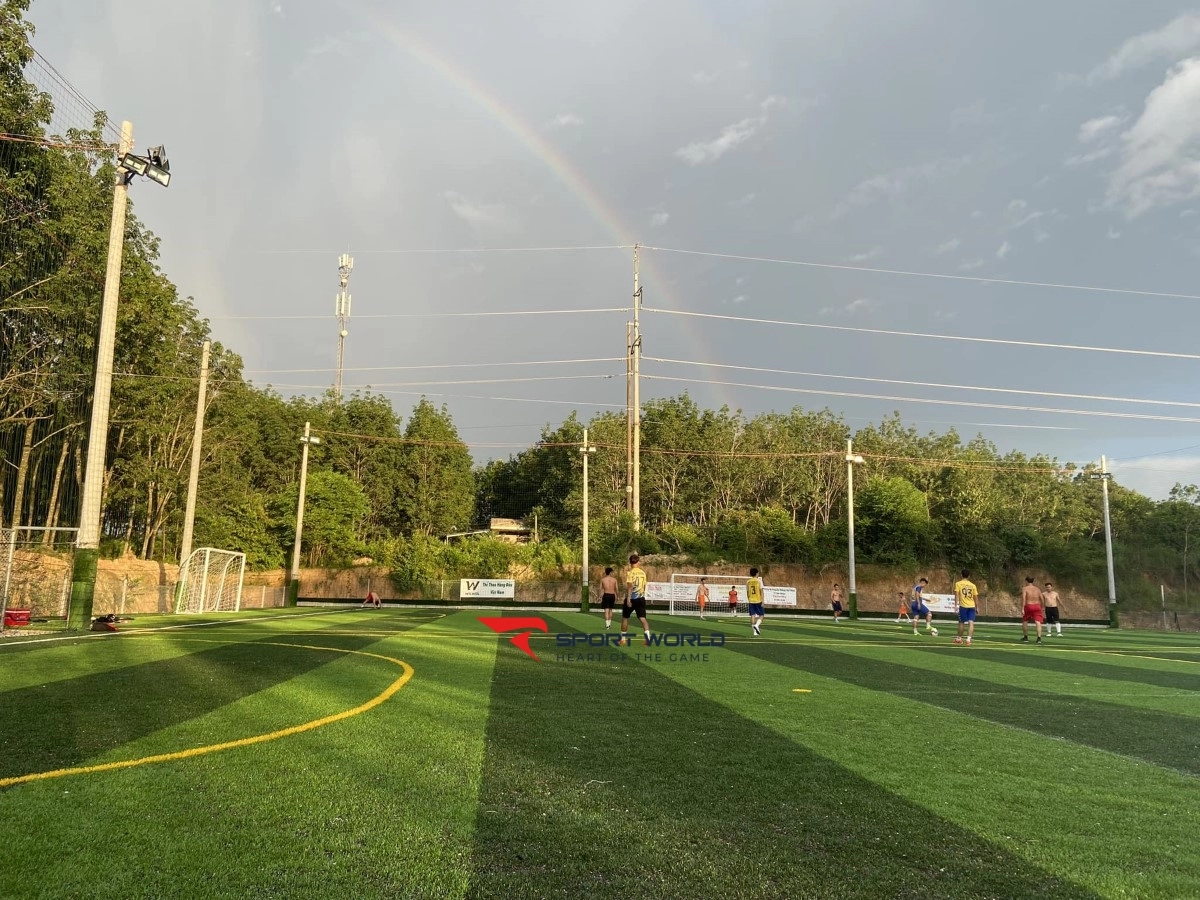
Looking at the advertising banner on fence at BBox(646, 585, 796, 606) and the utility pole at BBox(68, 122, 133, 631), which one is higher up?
the utility pole at BBox(68, 122, 133, 631)

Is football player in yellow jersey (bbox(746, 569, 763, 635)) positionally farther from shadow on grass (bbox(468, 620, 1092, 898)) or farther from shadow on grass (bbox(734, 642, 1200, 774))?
shadow on grass (bbox(468, 620, 1092, 898))

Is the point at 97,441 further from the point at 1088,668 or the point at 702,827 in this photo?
the point at 1088,668

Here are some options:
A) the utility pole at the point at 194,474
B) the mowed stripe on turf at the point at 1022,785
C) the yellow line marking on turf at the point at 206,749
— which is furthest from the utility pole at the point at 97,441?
the mowed stripe on turf at the point at 1022,785

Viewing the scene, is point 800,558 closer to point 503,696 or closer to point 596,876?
point 503,696

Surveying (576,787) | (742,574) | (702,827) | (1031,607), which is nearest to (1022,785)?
(702,827)

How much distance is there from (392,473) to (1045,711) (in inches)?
2104

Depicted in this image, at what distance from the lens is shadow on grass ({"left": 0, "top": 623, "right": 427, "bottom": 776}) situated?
520 cm

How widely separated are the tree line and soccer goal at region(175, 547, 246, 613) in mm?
6099

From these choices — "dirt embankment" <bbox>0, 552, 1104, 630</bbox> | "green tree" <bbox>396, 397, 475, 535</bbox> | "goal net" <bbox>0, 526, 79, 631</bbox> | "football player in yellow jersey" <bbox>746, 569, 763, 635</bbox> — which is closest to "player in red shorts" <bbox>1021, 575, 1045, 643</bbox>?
"football player in yellow jersey" <bbox>746, 569, 763, 635</bbox>

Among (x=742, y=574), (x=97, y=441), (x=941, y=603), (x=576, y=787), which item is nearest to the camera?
(x=576, y=787)

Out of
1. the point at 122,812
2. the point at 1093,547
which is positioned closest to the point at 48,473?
the point at 122,812

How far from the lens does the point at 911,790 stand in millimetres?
4809

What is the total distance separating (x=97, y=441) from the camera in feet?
56.7

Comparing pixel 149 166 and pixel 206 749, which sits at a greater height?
pixel 149 166
